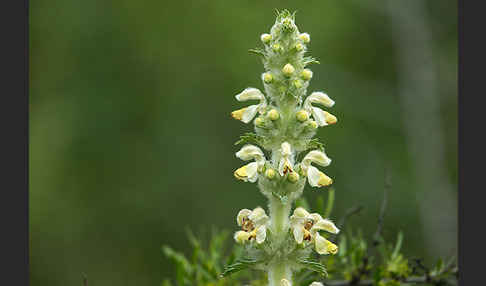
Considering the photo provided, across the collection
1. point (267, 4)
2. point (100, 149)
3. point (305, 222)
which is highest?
point (267, 4)

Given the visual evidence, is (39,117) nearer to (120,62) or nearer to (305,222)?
(120,62)

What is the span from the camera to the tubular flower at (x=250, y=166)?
2.85 m

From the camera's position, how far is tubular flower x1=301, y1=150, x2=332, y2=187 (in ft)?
9.34

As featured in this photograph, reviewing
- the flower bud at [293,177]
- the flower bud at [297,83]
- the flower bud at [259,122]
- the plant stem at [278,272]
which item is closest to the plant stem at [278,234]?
the plant stem at [278,272]

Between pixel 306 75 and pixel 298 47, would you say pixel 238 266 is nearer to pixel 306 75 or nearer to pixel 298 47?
pixel 306 75

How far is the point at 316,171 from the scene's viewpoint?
9.57ft

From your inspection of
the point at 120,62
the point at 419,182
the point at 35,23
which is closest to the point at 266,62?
the point at 419,182

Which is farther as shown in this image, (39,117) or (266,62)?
(39,117)

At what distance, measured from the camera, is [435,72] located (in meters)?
10.8

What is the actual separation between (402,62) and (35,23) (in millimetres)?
7268

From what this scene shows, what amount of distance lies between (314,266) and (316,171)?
439 mm

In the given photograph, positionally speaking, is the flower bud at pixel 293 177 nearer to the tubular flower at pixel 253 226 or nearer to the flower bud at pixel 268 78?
the tubular flower at pixel 253 226

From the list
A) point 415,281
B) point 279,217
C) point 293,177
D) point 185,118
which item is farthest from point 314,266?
point 185,118

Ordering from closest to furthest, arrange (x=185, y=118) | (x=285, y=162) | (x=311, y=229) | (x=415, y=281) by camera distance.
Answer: (x=285, y=162)
(x=311, y=229)
(x=415, y=281)
(x=185, y=118)
